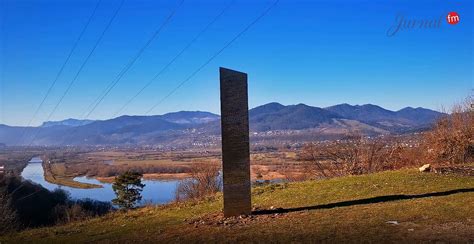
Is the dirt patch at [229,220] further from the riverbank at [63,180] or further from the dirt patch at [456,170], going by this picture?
the riverbank at [63,180]

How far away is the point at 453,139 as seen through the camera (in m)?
27.5

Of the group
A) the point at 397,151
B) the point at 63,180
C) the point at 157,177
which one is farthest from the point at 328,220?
the point at 63,180

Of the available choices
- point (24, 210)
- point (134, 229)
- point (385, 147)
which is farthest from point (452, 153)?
point (24, 210)

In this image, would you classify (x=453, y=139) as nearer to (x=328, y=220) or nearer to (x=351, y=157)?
(x=351, y=157)

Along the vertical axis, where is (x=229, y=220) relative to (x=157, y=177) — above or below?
above

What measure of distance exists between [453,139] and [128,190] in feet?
111

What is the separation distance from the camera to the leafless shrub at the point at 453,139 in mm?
27047

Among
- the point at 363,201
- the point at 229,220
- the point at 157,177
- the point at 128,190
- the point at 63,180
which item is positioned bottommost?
the point at 63,180

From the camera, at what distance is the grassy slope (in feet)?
32.1

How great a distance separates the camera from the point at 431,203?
12.7 meters

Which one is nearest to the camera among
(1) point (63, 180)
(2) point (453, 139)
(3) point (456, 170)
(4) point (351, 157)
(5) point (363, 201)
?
(5) point (363, 201)

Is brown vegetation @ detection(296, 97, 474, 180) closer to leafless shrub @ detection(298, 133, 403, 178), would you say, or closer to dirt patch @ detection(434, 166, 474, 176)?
leafless shrub @ detection(298, 133, 403, 178)

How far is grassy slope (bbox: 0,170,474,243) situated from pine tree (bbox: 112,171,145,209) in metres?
31.2

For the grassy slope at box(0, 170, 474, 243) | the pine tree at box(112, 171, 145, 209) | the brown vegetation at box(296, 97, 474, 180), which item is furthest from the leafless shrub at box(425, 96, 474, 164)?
the pine tree at box(112, 171, 145, 209)
